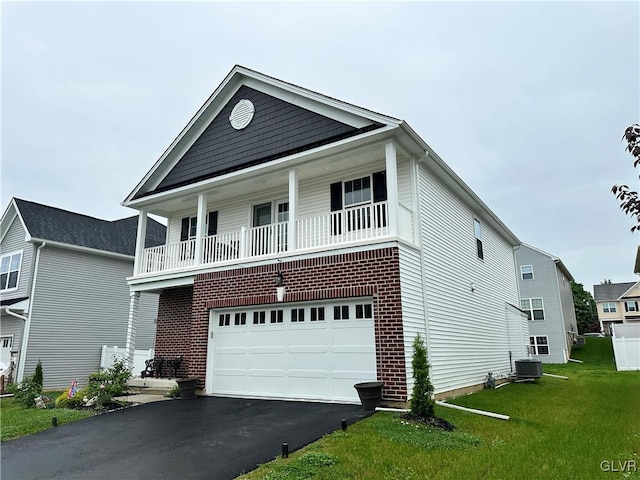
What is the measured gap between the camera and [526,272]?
3175cm

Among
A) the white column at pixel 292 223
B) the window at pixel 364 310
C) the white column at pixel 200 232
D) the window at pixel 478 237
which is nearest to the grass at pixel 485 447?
the window at pixel 364 310

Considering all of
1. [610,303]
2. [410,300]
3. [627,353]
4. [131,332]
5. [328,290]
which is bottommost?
[627,353]

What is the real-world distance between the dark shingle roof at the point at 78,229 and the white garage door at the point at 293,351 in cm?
1206

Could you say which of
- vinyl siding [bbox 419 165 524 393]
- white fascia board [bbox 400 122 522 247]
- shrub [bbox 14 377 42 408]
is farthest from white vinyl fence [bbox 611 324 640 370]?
shrub [bbox 14 377 42 408]

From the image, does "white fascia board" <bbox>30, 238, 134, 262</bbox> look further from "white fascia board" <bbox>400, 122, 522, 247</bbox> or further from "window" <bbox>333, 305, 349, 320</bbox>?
"white fascia board" <bbox>400, 122, 522, 247</bbox>

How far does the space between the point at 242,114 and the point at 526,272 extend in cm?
2579

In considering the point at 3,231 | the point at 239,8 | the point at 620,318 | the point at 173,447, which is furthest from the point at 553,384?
the point at 620,318

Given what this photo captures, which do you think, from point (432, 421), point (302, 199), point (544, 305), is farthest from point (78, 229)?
point (544, 305)

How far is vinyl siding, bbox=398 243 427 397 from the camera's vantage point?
30.5ft

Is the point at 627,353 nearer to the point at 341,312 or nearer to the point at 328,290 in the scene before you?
the point at 341,312

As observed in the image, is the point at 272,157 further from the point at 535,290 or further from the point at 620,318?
the point at 620,318

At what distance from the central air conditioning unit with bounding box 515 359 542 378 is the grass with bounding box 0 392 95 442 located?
44.5ft

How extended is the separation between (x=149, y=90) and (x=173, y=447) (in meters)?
18.0

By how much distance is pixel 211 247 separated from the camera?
1356 cm
